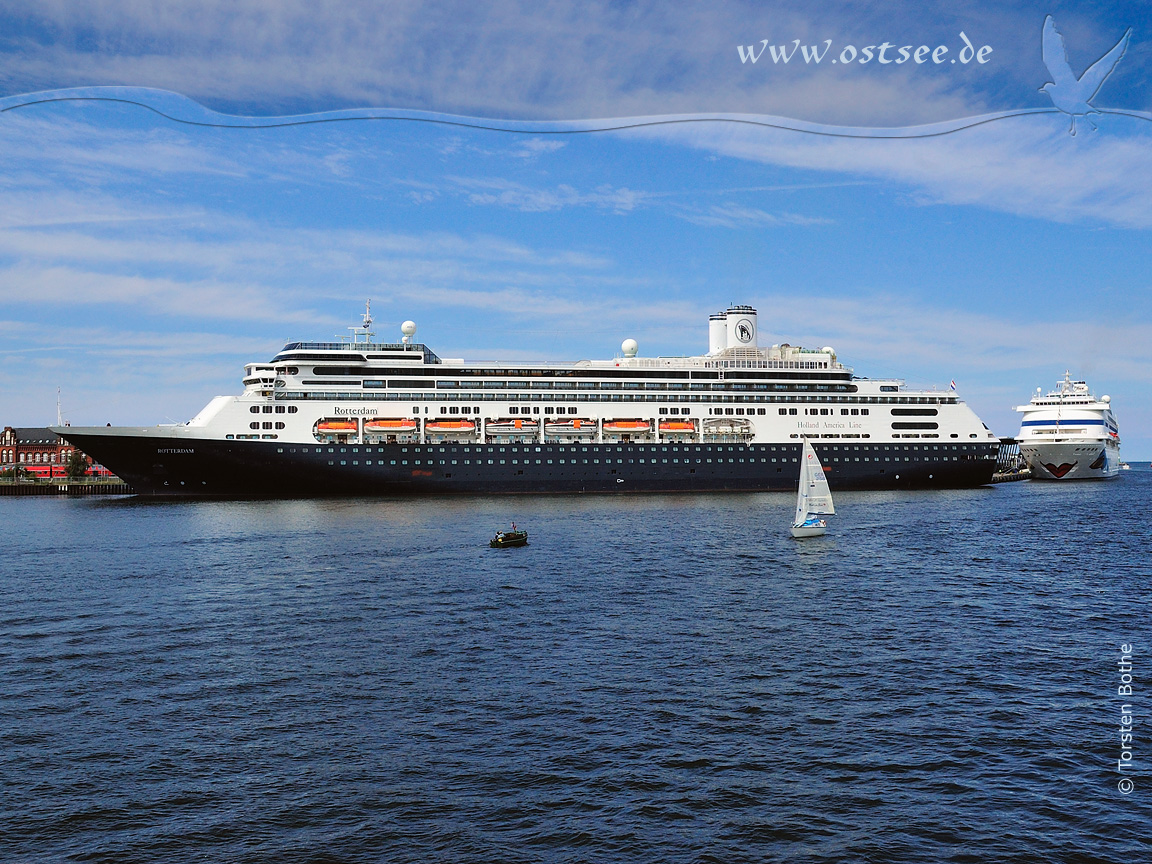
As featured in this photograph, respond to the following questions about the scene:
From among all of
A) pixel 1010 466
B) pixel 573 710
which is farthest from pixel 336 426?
pixel 1010 466

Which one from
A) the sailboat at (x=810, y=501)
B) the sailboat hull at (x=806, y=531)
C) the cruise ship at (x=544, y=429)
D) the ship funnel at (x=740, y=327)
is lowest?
the sailboat hull at (x=806, y=531)

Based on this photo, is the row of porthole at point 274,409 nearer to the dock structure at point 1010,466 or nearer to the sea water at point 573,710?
the sea water at point 573,710

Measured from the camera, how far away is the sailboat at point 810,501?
50.2 m

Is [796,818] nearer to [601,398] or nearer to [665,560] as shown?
[665,560]

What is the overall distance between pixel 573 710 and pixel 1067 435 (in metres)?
140

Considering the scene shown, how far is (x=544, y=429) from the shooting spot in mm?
88000

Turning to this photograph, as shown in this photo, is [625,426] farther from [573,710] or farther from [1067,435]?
[1067,435]

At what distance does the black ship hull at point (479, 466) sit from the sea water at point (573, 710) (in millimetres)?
38830

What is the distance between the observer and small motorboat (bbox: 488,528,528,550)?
151ft

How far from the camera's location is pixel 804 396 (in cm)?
9406

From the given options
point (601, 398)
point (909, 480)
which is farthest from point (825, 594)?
point (909, 480)

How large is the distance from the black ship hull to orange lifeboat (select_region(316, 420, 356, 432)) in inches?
97.5

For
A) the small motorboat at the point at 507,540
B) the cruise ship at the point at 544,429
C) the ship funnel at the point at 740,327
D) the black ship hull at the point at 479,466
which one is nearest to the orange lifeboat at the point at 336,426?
the cruise ship at the point at 544,429

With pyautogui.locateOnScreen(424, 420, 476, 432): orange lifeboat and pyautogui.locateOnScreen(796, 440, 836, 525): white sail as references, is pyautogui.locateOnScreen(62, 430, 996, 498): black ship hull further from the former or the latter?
pyautogui.locateOnScreen(796, 440, 836, 525): white sail
